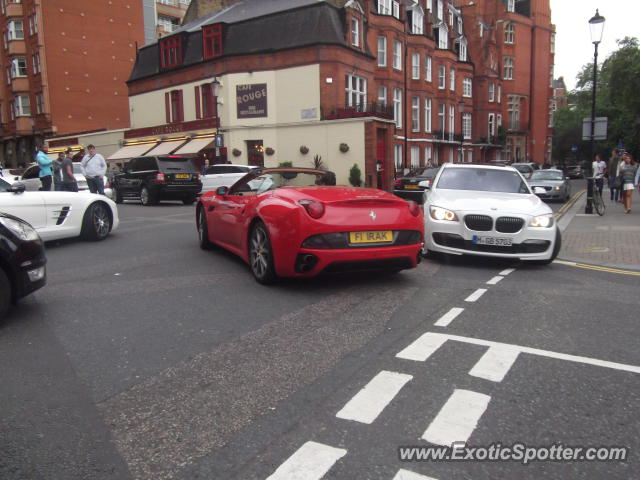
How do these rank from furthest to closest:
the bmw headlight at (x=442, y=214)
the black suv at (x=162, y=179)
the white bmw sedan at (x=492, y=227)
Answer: the black suv at (x=162, y=179)
the bmw headlight at (x=442, y=214)
the white bmw sedan at (x=492, y=227)

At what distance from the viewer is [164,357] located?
4.07 metres

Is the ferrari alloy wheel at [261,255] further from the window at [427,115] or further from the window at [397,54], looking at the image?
the window at [427,115]

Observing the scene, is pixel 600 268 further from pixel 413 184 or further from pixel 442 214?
pixel 413 184

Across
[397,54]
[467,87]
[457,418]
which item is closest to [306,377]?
[457,418]

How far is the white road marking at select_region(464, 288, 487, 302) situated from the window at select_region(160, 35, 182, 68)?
34.3 meters

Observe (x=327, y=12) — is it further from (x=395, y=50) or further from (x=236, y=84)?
(x=395, y=50)

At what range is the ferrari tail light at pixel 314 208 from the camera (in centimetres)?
586

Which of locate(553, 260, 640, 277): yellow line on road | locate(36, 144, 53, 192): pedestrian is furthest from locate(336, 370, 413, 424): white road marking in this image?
locate(36, 144, 53, 192): pedestrian

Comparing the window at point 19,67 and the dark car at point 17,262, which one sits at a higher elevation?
the window at point 19,67

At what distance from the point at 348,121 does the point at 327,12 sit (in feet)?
20.7

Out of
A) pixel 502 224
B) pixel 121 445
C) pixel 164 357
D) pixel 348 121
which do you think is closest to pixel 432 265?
pixel 502 224

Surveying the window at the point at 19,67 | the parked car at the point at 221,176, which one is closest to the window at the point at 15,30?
the window at the point at 19,67

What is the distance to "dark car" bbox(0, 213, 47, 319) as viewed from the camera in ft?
15.9

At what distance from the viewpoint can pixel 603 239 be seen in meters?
11.1
